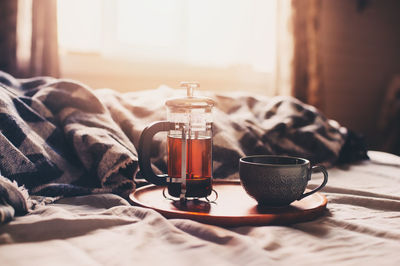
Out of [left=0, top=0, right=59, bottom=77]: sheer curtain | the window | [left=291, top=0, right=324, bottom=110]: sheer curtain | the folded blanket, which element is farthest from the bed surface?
[left=291, top=0, right=324, bottom=110]: sheer curtain

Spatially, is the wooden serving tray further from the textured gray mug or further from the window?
the window

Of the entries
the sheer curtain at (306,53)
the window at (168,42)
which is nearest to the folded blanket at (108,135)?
the window at (168,42)

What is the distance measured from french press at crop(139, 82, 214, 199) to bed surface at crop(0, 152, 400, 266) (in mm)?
94

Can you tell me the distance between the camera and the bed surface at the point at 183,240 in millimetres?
475

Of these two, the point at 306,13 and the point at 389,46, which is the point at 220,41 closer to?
the point at 306,13

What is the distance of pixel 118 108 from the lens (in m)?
1.12

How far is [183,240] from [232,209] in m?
0.16

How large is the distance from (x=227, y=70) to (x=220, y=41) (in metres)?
0.20

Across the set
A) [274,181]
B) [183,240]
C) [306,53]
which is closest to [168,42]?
[306,53]

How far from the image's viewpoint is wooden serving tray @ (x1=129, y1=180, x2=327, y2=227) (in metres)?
0.62

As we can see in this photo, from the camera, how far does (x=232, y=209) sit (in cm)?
67

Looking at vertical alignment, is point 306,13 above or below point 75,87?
above

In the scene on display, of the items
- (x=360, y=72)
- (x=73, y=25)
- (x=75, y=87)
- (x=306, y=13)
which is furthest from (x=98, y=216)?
(x=360, y=72)

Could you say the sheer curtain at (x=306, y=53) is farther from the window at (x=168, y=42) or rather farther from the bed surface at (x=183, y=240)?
the bed surface at (x=183, y=240)
